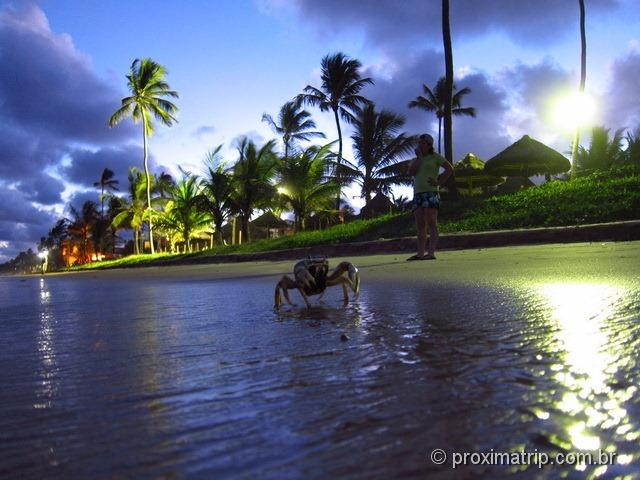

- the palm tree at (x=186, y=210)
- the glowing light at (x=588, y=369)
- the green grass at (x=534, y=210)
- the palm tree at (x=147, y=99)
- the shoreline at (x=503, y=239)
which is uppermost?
the palm tree at (x=147, y=99)

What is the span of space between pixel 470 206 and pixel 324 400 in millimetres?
12907

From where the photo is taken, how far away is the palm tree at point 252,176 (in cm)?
2738

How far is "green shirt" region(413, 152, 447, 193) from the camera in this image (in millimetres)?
7043

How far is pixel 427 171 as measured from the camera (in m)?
7.08

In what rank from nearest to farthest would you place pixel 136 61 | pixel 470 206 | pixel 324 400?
pixel 324 400
pixel 470 206
pixel 136 61

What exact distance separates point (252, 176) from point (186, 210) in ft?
20.1

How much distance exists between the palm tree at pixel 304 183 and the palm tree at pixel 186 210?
781 centimetres

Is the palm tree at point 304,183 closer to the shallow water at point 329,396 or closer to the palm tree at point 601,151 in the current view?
the palm tree at point 601,151

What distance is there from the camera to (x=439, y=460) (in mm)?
710

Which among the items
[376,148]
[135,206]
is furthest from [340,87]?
[135,206]

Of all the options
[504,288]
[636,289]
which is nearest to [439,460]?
[636,289]

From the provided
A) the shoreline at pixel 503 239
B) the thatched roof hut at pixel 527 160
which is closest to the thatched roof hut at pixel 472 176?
the thatched roof hut at pixel 527 160

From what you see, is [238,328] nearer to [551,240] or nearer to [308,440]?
[308,440]

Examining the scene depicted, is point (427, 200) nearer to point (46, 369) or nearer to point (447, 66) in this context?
point (46, 369)
